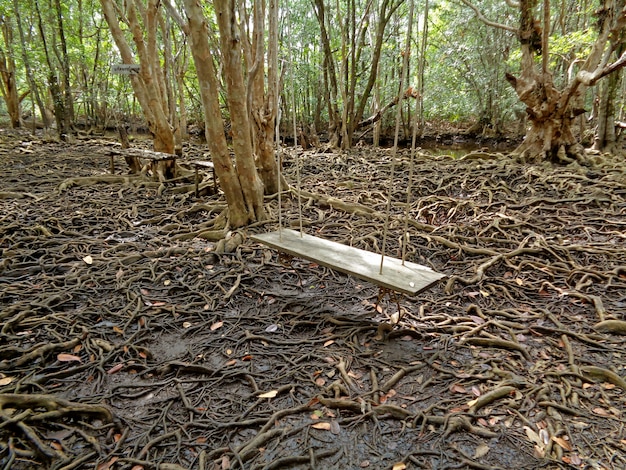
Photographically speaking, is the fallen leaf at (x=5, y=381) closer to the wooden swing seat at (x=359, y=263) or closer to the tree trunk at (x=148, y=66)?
the wooden swing seat at (x=359, y=263)

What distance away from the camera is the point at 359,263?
2.70m

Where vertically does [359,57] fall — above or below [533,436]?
above

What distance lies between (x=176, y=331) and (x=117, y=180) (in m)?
4.95

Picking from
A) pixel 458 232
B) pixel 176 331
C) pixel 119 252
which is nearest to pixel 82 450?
pixel 176 331

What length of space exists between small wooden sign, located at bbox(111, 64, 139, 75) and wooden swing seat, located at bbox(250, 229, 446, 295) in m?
4.21

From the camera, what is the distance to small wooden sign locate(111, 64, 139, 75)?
5.72 metres

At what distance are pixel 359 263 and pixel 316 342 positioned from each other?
0.63 meters

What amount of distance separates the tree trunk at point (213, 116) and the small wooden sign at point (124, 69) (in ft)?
6.96

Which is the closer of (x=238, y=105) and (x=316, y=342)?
(x=316, y=342)

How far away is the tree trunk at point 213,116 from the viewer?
388cm

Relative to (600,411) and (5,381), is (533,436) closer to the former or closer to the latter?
(600,411)

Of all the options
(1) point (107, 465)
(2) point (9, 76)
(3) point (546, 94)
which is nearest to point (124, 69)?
(1) point (107, 465)

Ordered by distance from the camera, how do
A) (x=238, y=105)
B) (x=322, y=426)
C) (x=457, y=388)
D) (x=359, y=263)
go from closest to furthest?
(x=322, y=426) → (x=457, y=388) → (x=359, y=263) → (x=238, y=105)

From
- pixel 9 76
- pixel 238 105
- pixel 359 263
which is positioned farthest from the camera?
pixel 9 76
